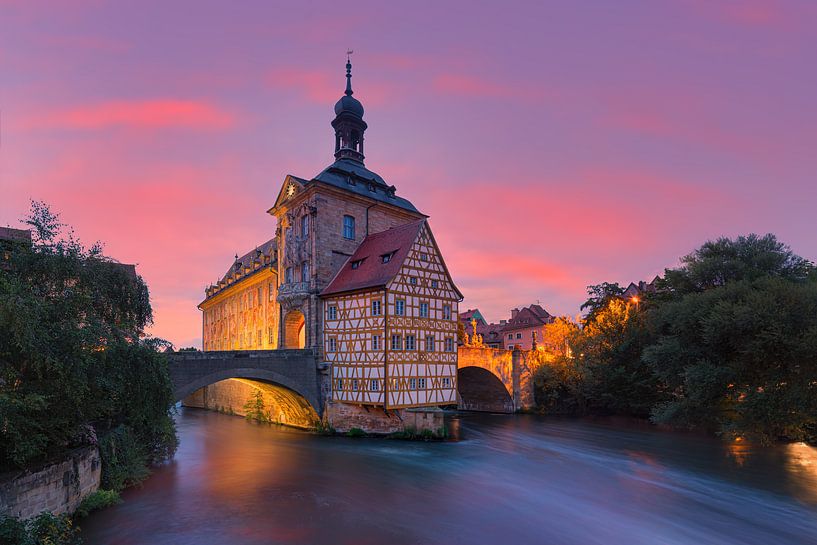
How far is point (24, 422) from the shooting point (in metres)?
9.82

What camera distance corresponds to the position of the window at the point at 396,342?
2420 cm

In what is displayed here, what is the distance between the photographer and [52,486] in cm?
1079

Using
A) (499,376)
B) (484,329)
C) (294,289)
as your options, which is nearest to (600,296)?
(499,376)

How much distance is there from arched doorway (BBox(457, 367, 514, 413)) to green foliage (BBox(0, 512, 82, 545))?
3074 cm

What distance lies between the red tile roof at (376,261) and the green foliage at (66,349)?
12.5 meters

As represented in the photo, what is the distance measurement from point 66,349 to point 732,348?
26.4 metres

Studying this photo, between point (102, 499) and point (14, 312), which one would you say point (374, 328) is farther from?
point (14, 312)

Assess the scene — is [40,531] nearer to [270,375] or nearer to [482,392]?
[270,375]

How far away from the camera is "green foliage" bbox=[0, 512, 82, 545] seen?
8875 millimetres

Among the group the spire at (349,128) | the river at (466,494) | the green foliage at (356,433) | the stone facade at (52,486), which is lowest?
the river at (466,494)

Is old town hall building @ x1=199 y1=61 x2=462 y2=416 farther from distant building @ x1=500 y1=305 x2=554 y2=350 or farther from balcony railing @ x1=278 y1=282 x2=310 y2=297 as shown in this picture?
distant building @ x1=500 y1=305 x2=554 y2=350

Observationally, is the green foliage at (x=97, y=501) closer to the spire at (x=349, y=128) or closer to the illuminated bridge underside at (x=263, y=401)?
the illuminated bridge underside at (x=263, y=401)

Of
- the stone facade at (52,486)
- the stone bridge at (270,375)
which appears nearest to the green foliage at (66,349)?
the stone facade at (52,486)

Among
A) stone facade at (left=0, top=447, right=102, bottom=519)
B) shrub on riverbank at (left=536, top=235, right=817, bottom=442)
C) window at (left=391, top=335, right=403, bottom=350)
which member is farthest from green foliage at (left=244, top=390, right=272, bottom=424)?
shrub on riverbank at (left=536, top=235, right=817, bottom=442)
